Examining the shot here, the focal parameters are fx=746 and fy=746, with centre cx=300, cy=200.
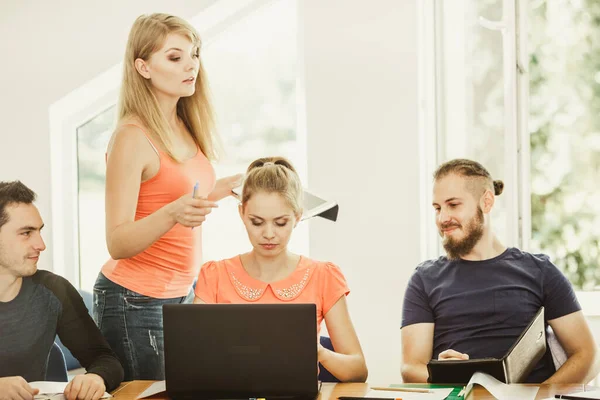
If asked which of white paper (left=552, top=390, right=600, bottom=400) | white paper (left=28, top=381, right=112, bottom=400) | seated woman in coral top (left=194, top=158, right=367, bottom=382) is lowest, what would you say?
white paper (left=28, top=381, right=112, bottom=400)

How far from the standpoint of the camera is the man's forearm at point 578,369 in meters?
1.97

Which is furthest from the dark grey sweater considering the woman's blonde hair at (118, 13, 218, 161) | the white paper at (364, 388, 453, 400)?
the white paper at (364, 388, 453, 400)

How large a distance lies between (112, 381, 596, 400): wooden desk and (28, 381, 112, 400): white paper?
0.05 m

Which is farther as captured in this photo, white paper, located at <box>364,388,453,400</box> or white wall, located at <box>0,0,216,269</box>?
white wall, located at <box>0,0,216,269</box>

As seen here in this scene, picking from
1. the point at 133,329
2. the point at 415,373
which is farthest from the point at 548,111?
the point at 133,329

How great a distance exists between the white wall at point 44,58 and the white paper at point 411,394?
6.66ft

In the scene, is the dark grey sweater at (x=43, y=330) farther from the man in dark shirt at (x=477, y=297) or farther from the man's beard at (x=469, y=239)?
the man's beard at (x=469, y=239)

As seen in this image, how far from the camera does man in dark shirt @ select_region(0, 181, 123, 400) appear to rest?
1790mm

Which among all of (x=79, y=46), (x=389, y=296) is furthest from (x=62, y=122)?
(x=389, y=296)

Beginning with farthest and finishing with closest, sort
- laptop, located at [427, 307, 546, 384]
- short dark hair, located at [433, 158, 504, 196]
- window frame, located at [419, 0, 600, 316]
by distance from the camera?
1. window frame, located at [419, 0, 600, 316]
2. short dark hair, located at [433, 158, 504, 196]
3. laptop, located at [427, 307, 546, 384]

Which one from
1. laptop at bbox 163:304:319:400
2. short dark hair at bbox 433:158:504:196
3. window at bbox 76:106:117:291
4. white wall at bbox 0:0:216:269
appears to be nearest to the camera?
laptop at bbox 163:304:319:400

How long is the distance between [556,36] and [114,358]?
2187 mm

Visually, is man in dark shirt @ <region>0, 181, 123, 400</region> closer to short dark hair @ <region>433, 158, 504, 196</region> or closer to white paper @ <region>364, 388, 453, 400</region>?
white paper @ <region>364, 388, 453, 400</region>

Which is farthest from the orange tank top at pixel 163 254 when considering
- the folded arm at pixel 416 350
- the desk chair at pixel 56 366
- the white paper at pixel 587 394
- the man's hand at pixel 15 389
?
the white paper at pixel 587 394
